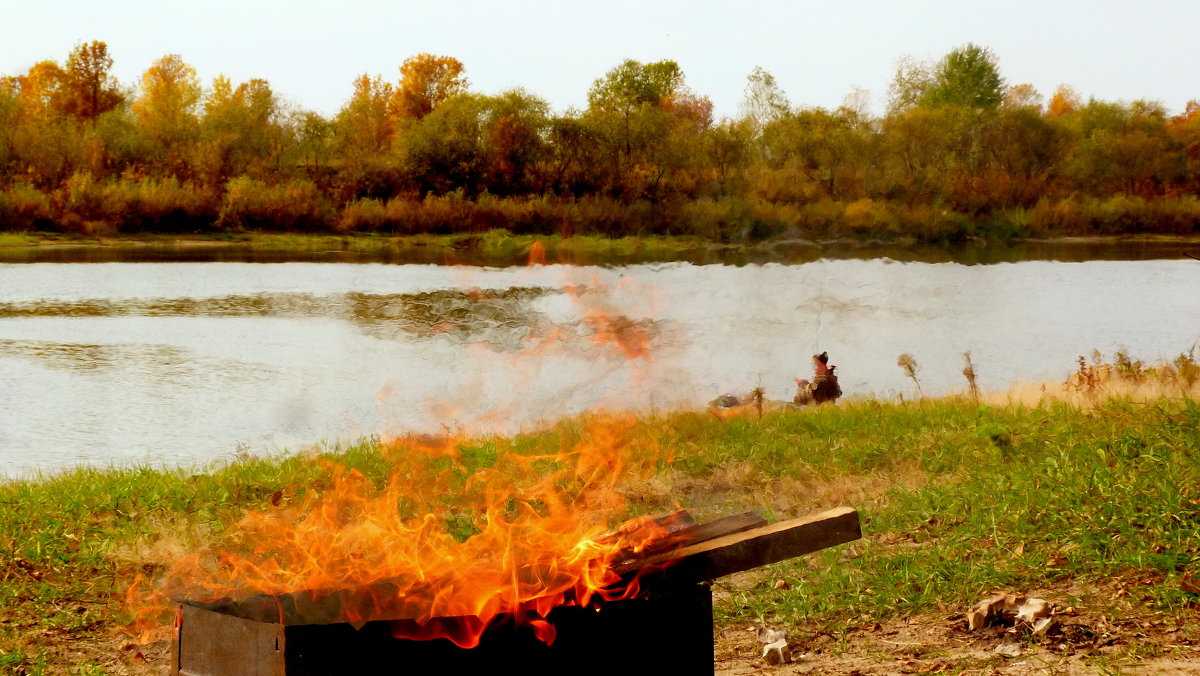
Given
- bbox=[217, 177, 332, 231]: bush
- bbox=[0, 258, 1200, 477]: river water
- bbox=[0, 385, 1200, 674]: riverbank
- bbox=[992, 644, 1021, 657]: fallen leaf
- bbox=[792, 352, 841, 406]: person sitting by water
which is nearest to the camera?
bbox=[992, 644, 1021, 657]: fallen leaf

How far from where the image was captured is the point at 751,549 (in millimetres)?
2979

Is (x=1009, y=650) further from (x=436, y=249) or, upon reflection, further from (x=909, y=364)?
(x=436, y=249)

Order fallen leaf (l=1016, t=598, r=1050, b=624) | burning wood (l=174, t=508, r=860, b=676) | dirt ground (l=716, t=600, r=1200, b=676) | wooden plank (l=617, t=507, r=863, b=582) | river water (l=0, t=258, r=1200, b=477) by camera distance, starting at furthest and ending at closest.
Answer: river water (l=0, t=258, r=1200, b=477) → fallen leaf (l=1016, t=598, r=1050, b=624) → dirt ground (l=716, t=600, r=1200, b=676) → wooden plank (l=617, t=507, r=863, b=582) → burning wood (l=174, t=508, r=860, b=676)

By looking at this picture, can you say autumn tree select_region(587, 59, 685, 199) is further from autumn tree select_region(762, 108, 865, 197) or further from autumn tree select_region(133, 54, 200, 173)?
autumn tree select_region(133, 54, 200, 173)

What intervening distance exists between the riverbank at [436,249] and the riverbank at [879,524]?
1793 cm

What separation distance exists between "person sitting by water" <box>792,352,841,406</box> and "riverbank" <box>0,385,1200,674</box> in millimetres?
2314

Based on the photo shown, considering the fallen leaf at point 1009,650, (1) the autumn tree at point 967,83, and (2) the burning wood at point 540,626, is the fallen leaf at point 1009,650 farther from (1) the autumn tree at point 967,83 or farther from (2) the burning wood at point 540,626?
(1) the autumn tree at point 967,83

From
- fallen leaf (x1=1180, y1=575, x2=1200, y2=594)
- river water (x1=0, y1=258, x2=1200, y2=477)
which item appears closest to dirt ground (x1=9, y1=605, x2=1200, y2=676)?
fallen leaf (x1=1180, y1=575, x2=1200, y2=594)

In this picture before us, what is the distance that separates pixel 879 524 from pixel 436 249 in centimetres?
2392

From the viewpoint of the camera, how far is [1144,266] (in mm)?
31406

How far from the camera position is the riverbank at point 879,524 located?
4328 millimetres

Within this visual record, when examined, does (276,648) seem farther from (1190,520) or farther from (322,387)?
(322,387)

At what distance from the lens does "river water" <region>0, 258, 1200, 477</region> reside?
1377 centimetres

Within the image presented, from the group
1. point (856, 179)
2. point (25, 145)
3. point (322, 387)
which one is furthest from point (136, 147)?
point (856, 179)
